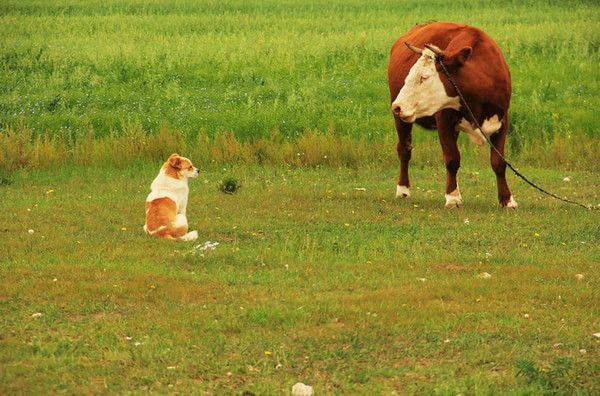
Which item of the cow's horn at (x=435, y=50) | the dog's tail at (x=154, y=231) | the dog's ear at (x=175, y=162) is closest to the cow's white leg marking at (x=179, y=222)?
the dog's tail at (x=154, y=231)

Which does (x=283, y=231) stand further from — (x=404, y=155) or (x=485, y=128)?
(x=404, y=155)

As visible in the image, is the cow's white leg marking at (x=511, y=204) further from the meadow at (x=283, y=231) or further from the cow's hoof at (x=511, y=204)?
the meadow at (x=283, y=231)

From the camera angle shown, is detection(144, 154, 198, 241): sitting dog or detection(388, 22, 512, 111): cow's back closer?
detection(144, 154, 198, 241): sitting dog

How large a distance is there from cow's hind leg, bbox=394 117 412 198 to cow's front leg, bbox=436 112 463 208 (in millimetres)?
1026

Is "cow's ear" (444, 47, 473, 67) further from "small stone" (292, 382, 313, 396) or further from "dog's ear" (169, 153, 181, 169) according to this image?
"small stone" (292, 382, 313, 396)

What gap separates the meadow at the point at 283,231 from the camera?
8.48 meters

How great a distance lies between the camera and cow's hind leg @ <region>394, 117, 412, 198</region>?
634 inches

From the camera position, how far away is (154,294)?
1024cm

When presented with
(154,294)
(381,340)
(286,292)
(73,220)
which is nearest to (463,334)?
(381,340)

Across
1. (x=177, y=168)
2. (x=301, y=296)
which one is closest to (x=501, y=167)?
(x=177, y=168)

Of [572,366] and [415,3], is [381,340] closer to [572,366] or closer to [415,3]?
[572,366]

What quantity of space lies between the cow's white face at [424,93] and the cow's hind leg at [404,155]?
1.39m

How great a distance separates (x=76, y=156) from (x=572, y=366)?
37.1ft

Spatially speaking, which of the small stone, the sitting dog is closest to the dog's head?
the sitting dog
